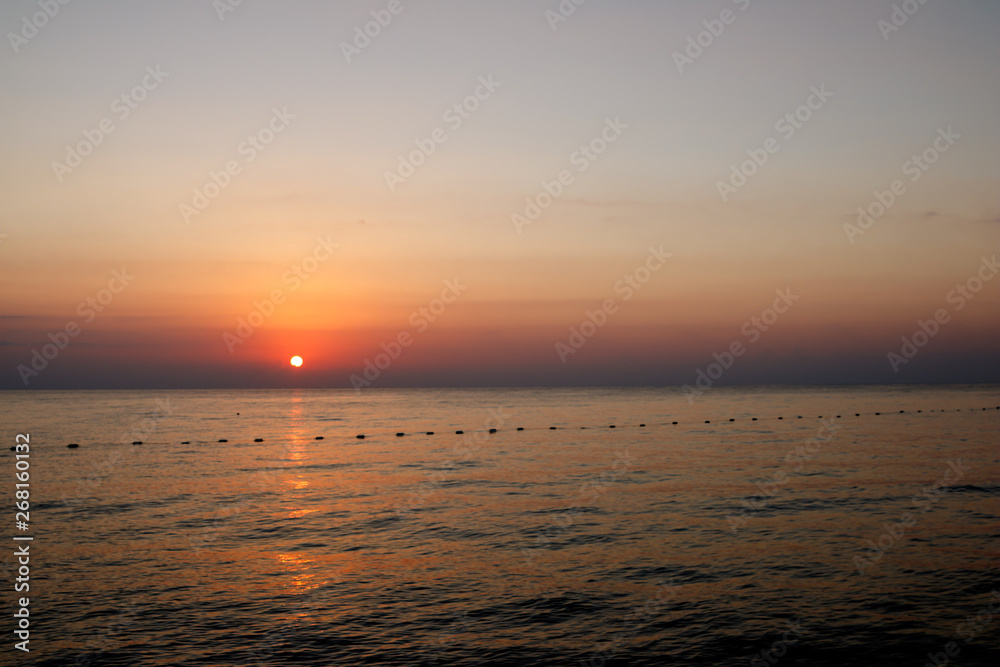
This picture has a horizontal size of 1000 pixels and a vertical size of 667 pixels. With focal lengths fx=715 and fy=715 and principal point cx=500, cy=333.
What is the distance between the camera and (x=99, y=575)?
78.6 feet

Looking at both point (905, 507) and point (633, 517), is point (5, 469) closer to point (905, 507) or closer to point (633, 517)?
point (633, 517)

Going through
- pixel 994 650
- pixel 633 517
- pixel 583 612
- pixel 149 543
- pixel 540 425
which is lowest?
pixel 994 650

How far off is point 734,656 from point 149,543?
22.9 m

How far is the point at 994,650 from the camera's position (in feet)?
55.9

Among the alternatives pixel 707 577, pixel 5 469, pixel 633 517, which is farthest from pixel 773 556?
pixel 5 469

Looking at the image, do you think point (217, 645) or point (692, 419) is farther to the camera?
point (692, 419)

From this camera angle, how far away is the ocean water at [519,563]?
1778cm

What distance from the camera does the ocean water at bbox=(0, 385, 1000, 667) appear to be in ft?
58.3

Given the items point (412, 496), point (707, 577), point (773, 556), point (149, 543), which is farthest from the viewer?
point (412, 496)

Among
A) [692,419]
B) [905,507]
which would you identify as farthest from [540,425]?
[905,507]

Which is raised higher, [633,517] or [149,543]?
[149,543]

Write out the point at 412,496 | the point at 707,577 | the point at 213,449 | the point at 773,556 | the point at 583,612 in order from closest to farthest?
the point at 583,612 → the point at 707,577 → the point at 773,556 → the point at 412,496 → the point at 213,449

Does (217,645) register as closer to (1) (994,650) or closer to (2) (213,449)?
(1) (994,650)

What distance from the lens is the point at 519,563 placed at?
25.3 metres
